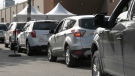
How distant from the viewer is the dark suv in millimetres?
6109

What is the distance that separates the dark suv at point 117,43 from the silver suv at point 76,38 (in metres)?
3.12

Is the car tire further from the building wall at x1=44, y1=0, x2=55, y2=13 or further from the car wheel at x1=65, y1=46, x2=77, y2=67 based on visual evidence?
the building wall at x1=44, y1=0, x2=55, y2=13

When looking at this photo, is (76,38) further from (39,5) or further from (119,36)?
(39,5)

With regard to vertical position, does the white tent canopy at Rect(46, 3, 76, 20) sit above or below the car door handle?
above

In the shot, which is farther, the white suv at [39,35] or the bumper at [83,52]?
the white suv at [39,35]

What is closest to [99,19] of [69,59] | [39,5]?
[69,59]

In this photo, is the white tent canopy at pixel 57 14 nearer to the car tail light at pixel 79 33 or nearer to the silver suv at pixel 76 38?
the silver suv at pixel 76 38

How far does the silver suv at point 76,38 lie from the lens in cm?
1184

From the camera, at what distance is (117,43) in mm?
6719

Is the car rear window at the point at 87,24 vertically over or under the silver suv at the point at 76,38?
over

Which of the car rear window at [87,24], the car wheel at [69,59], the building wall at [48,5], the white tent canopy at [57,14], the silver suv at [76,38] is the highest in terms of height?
the building wall at [48,5]

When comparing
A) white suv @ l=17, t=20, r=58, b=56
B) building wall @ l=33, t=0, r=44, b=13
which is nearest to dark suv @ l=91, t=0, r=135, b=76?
white suv @ l=17, t=20, r=58, b=56

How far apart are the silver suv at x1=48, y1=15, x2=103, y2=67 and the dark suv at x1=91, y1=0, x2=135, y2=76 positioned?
10.2 feet

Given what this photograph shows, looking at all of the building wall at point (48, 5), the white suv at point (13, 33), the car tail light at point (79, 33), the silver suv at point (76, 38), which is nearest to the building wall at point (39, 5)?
the building wall at point (48, 5)
